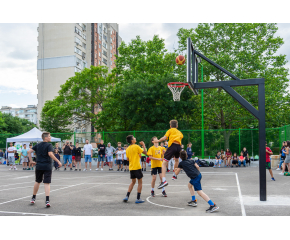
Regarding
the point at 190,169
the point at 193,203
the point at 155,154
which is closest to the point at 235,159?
the point at 155,154

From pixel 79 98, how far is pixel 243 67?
2444cm

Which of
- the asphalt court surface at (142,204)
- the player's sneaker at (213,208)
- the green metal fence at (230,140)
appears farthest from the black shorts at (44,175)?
the green metal fence at (230,140)

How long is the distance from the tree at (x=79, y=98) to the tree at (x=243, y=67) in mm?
16127

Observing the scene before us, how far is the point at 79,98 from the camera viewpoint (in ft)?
145

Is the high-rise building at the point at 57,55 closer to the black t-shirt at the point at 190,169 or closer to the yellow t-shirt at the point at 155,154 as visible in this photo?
the yellow t-shirt at the point at 155,154

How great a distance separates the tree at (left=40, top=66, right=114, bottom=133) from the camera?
42209mm

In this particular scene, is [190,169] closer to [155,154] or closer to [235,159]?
[155,154]

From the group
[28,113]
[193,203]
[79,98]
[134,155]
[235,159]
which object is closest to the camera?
[193,203]

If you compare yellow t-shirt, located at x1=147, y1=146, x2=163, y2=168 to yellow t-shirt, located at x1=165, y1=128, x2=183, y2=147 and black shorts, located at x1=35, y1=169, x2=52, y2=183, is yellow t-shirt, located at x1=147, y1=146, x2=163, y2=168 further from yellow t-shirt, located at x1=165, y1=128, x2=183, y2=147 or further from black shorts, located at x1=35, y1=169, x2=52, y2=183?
black shorts, located at x1=35, y1=169, x2=52, y2=183

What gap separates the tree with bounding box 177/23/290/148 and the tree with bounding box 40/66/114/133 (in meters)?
16.1

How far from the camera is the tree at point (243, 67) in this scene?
3031 cm

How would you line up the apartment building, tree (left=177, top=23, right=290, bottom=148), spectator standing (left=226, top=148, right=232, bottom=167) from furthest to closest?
the apartment building < tree (left=177, top=23, right=290, bottom=148) < spectator standing (left=226, top=148, right=232, bottom=167)

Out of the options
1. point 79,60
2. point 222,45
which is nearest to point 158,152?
point 222,45

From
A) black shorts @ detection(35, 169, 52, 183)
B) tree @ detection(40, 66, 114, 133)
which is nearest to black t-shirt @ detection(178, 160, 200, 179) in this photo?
black shorts @ detection(35, 169, 52, 183)
